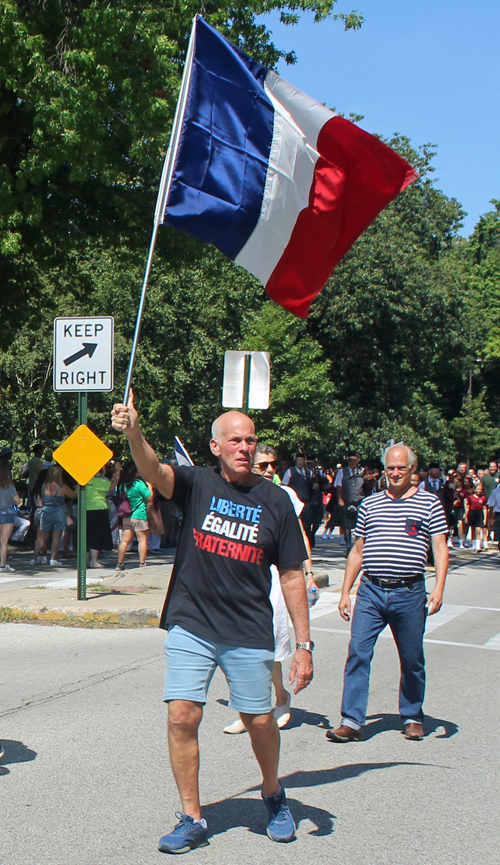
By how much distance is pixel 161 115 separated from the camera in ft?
46.1

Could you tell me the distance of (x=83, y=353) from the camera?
402 inches

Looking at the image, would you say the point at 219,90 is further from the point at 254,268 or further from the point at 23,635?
the point at 23,635

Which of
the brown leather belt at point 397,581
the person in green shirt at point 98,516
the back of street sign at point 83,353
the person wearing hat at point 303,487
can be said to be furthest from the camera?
the person wearing hat at point 303,487

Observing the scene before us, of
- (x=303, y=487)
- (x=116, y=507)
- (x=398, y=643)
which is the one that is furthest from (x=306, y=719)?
(x=116, y=507)

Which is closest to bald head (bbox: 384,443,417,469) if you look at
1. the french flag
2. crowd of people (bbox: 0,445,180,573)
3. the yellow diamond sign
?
the french flag

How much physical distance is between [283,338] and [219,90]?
24.7 meters

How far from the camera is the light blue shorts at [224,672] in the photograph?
12.8ft

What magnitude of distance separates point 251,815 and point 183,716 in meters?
0.82

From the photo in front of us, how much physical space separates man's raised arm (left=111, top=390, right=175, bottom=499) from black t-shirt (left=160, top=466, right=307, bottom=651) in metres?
0.08

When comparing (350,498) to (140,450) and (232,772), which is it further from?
(140,450)

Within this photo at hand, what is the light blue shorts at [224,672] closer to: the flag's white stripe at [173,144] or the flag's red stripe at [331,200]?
the flag's white stripe at [173,144]

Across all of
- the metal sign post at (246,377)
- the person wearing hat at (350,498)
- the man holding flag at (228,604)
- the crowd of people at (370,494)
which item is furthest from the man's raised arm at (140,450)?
the person wearing hat at (350,498)

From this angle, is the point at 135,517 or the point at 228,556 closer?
the point at 228,556

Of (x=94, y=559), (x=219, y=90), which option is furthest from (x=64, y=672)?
(x=94, y=559)
